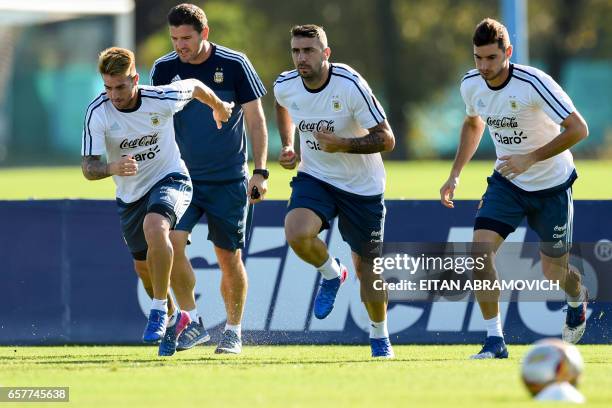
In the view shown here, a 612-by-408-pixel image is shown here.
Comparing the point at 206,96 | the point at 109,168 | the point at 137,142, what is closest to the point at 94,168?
the point at 109,168

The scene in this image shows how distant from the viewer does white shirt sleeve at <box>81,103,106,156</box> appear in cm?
941

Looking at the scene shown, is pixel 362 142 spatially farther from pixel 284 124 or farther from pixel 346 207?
pixel 284 124

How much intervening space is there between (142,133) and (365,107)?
1636mm

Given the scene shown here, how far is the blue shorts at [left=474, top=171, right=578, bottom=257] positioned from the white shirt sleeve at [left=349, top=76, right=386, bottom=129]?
106 centimetres

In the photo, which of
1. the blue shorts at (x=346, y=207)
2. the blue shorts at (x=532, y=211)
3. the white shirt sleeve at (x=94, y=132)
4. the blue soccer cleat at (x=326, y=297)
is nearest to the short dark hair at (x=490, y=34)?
the blue shorts at (x=532, y=211)

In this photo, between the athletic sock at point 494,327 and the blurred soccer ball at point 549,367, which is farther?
the athletic sock at point 494,327

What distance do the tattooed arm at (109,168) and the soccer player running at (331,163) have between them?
1.23 m

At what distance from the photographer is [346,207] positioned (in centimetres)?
994

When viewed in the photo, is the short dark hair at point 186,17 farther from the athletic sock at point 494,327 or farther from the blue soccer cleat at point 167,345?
the athletic sock at point 494,327

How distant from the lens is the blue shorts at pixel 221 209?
33.8ft

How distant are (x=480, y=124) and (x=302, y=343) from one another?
250 cm

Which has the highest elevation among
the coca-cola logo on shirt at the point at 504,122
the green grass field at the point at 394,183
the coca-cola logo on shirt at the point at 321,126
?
the coca-cola logo on shirt at the point at 504,122

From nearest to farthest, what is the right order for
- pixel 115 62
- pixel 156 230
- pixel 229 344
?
1. pixel 115 62
2. pixel 156 230
3. pixel 229 344

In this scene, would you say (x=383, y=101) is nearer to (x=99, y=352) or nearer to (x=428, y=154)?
(x=428, y=154)
